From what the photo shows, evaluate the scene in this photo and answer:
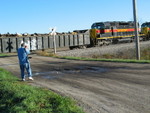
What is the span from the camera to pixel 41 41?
3303 cm

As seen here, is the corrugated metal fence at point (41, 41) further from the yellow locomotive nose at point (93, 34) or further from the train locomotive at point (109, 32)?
the train locomotive at point (109, 32)

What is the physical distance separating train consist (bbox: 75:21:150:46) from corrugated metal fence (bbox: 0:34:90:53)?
1504mm

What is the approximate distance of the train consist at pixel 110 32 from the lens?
40.1 m

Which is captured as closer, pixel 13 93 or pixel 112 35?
pixel 13 93

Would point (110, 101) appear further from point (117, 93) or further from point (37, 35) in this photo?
point (37, 35)

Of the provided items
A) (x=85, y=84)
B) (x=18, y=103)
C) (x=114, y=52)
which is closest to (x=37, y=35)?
(x=114, y=52)

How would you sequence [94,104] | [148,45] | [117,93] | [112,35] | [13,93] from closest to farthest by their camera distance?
1. [94,104]
2. [117,93]
3. [13,93]
4. [148,45]
5. [112,35]

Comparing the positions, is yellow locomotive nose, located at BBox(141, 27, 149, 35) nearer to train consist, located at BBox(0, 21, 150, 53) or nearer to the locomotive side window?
train consist, located at BBox(0, 21, 150, 53)

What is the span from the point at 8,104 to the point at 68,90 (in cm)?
218

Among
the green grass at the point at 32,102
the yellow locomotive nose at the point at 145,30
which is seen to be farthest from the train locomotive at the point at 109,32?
the green grass at the point at 32,102

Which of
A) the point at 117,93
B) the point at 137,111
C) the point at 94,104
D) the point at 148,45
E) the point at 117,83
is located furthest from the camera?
the point at 148,45

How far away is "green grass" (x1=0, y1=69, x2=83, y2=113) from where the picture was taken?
6961mm

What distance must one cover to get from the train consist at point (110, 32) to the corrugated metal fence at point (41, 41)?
1504 mm

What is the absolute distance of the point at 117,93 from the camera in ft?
27.8
